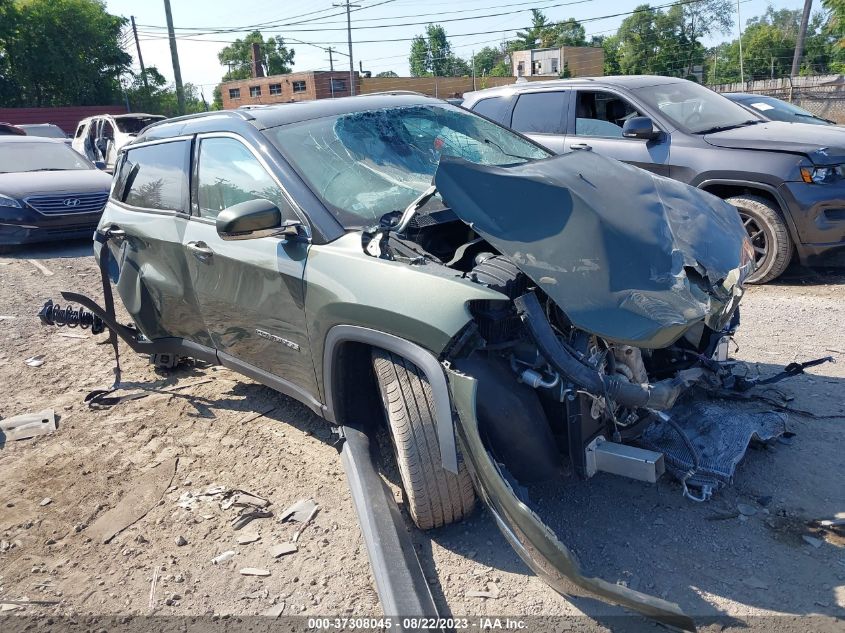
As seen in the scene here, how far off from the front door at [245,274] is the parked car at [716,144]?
271cm

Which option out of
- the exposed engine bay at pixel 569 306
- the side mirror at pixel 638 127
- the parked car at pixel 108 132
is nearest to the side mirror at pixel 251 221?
the exposed engine bay at pixel 569 306

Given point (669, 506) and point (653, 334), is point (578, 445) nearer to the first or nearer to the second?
point (653, 334)

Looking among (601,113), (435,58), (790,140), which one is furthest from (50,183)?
(435,58)

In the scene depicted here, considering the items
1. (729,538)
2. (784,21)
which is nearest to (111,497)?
(729,538)

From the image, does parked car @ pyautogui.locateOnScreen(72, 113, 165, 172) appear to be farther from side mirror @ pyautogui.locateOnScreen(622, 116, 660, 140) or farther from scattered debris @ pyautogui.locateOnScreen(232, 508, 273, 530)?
scattered debris @ pyautogui.locateOnScreen(232, 508, 273, 530)

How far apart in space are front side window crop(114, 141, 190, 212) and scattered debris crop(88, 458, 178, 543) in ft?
4.92

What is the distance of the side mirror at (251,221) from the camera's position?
293 cm

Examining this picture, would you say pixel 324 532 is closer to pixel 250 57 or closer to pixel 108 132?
pixel 108 132

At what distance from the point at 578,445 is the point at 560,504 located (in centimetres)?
62

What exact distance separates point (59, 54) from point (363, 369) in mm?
42646

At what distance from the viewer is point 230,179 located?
11.8 feet

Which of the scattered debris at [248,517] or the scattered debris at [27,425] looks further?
the scattered debris at [27,425]

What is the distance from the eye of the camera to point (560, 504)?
3.06 m

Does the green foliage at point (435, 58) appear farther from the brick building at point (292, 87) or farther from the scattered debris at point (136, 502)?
the scattered debris at point (136, 502)
